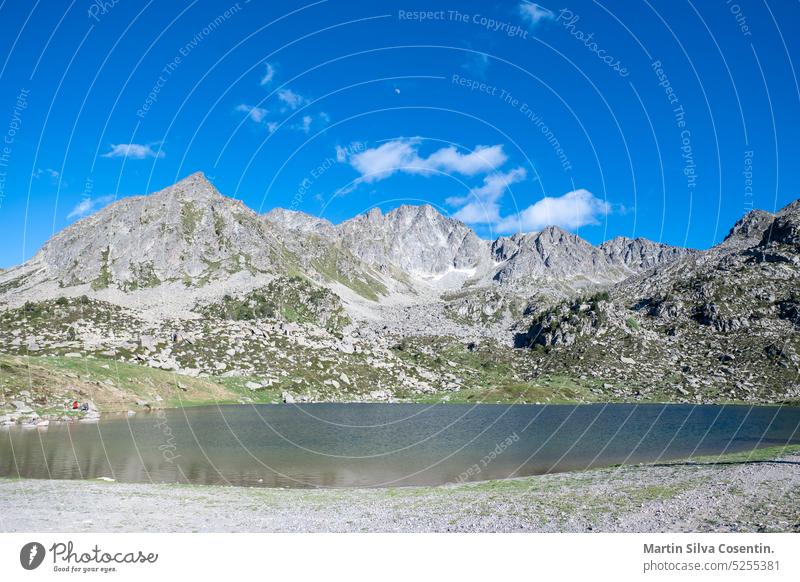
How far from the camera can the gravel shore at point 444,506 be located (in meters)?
19.5

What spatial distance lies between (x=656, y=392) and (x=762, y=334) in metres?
64.6

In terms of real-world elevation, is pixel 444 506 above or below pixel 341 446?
above

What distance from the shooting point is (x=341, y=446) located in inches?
2205

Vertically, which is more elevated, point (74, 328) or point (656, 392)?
point (74, 328)

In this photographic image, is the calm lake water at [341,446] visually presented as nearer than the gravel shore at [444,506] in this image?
No

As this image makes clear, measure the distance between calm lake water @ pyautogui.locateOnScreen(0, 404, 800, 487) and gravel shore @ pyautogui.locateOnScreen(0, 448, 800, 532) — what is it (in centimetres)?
739

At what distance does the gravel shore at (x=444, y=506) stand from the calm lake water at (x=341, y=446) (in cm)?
739

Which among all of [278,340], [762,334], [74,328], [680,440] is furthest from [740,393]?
[74,328]

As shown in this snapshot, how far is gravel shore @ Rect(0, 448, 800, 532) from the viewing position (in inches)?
769

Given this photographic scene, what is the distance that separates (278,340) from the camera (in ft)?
472

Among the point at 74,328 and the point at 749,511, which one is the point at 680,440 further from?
the point at 74,328

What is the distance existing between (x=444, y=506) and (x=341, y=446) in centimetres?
3342

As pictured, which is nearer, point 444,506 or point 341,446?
point 444,506

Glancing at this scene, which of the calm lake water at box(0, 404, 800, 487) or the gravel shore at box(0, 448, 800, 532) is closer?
the gravel shore at box(0, 448, 800, 532)
